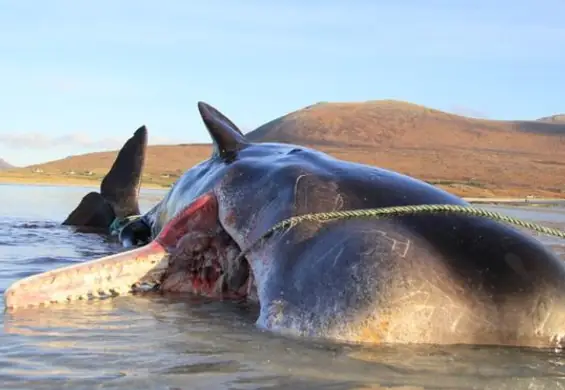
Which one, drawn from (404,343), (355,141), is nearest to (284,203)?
(404,343)

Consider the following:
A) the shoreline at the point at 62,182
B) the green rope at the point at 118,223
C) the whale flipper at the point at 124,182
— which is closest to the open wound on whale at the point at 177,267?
the green rope at the point at 118,223

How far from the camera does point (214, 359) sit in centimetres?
359

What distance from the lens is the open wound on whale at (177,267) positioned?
17.3ft

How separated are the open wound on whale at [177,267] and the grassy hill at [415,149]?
127 ft

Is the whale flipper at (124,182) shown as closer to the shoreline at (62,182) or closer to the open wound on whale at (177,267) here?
Answer: the open wound on whale at (177,267)

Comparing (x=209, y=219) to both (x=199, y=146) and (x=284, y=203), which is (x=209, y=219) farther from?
(x=199, y=146)

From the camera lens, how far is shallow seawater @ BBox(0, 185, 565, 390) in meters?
3.21

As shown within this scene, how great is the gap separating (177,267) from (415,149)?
232 feet

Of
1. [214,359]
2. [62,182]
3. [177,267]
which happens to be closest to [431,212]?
[214,359]

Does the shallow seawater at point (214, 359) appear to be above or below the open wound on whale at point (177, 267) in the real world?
below

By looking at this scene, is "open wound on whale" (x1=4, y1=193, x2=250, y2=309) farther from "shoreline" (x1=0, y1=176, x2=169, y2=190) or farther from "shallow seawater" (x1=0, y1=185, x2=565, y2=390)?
"shoreline" (x1=0, y1=176, x2=169, y2=190)

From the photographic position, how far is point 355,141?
79.9m

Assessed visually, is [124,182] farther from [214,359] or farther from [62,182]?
[62,182]

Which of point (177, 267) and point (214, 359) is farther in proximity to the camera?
point (177, 267)
